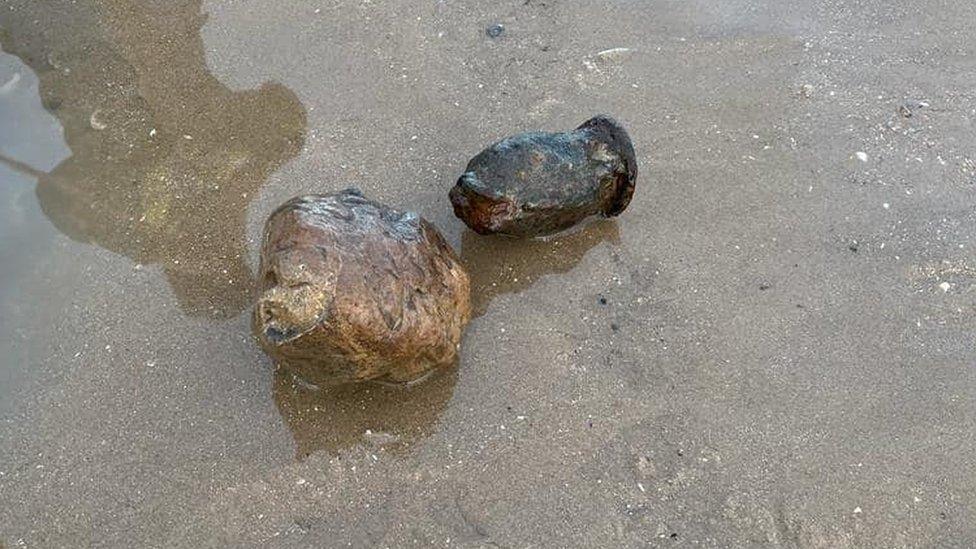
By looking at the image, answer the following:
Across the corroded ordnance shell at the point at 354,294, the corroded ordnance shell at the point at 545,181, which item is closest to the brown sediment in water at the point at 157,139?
the corroded ordnance shell at the point at 354,294

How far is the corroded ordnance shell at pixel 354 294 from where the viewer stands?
2.63 m

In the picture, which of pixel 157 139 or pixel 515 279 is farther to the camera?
pixel 157 139

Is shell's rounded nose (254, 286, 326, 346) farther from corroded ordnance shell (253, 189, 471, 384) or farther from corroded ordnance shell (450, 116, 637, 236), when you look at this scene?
corroded ordnance shell (450, 116, 637, 236)

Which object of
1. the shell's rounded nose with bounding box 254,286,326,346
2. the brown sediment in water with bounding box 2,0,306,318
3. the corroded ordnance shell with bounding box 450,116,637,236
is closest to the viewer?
the shell's rounded nose with bounding box 254,286,326,346

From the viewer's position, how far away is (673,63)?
13.3ft

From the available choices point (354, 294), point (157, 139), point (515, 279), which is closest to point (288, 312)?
point (354, 294)

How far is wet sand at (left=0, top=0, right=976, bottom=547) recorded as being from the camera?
9.27 feet

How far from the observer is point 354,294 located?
8.68 feet

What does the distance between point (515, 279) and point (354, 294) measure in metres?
0.85

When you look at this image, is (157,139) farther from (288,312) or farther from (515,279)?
(515,279)

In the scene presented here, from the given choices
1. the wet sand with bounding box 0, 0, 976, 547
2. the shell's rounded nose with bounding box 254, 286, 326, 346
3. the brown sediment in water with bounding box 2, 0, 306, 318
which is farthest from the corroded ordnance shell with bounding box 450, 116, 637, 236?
the brown sediment in water with bounding box 2, 0, 306, 318

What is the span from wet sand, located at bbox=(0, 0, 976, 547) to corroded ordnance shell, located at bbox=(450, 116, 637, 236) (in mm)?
180

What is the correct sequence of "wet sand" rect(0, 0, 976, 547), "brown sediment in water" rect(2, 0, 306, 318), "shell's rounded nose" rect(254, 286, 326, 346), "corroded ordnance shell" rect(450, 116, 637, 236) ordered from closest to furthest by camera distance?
1. "shell's rounded nose" rect(254, 286, 326, 346)
2. "wet sand" rect(0, 0, 976, 547)
3. "corroded ordnance shell" rect(450, 116, 637, 236)
4. "brown sediment in water" rect(2, 0, 306, 318)

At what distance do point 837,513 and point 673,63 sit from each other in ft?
7.16
